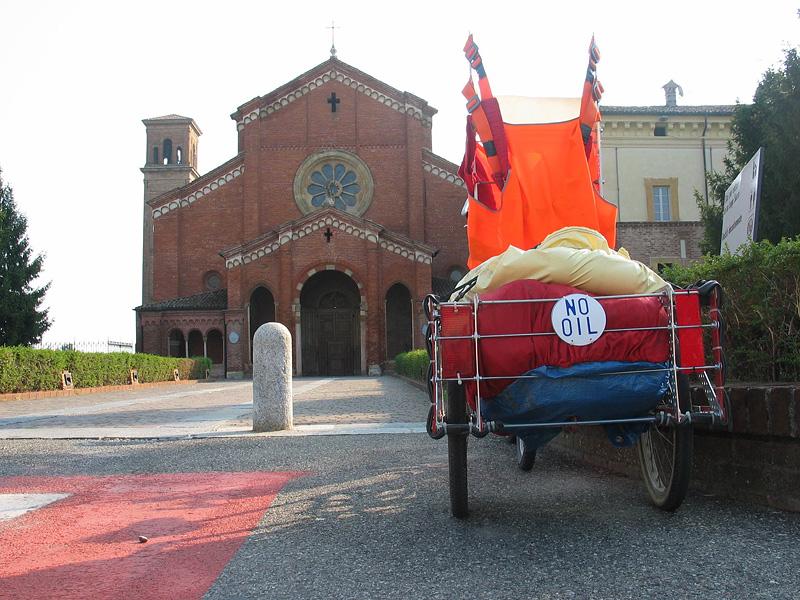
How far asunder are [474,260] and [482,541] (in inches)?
80.2

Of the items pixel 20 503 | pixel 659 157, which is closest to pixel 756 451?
pixel 20 503

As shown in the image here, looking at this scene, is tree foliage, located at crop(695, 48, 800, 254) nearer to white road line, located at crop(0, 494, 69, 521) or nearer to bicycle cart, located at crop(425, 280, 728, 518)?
bicycle cart, located at crop(425, 280, 728, 518)

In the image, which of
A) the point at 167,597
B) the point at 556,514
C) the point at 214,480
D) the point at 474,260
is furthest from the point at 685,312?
the point at 214,480

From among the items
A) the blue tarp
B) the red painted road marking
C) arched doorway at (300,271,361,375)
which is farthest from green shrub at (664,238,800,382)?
arched doorway at (300,271,361,375)

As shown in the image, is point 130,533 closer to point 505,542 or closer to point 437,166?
point 505,542

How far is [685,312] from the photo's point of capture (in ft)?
11.6

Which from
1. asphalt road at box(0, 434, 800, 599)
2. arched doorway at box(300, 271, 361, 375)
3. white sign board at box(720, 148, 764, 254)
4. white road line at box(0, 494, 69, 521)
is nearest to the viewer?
asphalt road at box(0, 434, 800, 599)

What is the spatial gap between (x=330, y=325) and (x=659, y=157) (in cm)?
1780

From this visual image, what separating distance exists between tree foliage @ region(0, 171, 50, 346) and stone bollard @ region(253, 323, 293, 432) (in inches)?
1144

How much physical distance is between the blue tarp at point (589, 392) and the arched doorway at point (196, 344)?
34.4 meters

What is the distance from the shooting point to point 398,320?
119ft

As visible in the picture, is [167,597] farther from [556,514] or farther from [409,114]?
[409,114]

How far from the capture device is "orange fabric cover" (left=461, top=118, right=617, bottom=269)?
4.89 meters

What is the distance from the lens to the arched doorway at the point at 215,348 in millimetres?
36406
